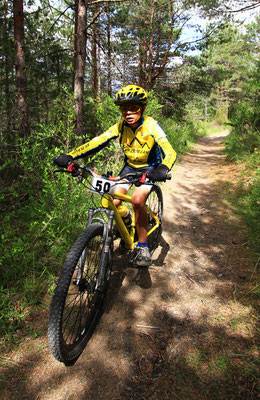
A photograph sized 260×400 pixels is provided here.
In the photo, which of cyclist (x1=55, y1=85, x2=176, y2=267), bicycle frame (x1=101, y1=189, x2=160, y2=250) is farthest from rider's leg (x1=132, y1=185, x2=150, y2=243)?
bicycle frame (x1=101, y1=189, x2=160, y2=250)

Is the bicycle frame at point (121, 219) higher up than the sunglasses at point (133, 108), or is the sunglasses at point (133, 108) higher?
the sunglasses at point (133, 108)

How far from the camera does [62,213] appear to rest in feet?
11.3

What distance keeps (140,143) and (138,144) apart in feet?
0.11

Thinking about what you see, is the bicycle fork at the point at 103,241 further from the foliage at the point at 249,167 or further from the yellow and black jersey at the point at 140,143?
the foliage at the point at 249,167

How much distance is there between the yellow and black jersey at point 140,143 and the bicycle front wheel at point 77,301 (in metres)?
1.18

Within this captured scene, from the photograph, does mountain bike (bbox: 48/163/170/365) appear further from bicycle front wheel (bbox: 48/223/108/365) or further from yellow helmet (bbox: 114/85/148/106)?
yellow helmet (bbox: 114/85/148/106)

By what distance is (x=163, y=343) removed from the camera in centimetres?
222

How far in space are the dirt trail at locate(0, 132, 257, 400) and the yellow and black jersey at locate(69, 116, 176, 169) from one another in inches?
64.3

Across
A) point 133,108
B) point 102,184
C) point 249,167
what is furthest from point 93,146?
point 249,167

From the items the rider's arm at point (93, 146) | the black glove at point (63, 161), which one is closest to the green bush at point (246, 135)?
the rider's arm at point (93, 146)

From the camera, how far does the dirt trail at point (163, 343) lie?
1.85 m

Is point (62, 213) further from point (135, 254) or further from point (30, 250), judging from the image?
point (135, 254)

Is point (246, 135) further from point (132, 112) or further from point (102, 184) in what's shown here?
point (102, 184)

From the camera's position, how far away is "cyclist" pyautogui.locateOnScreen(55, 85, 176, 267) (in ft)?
9.18
